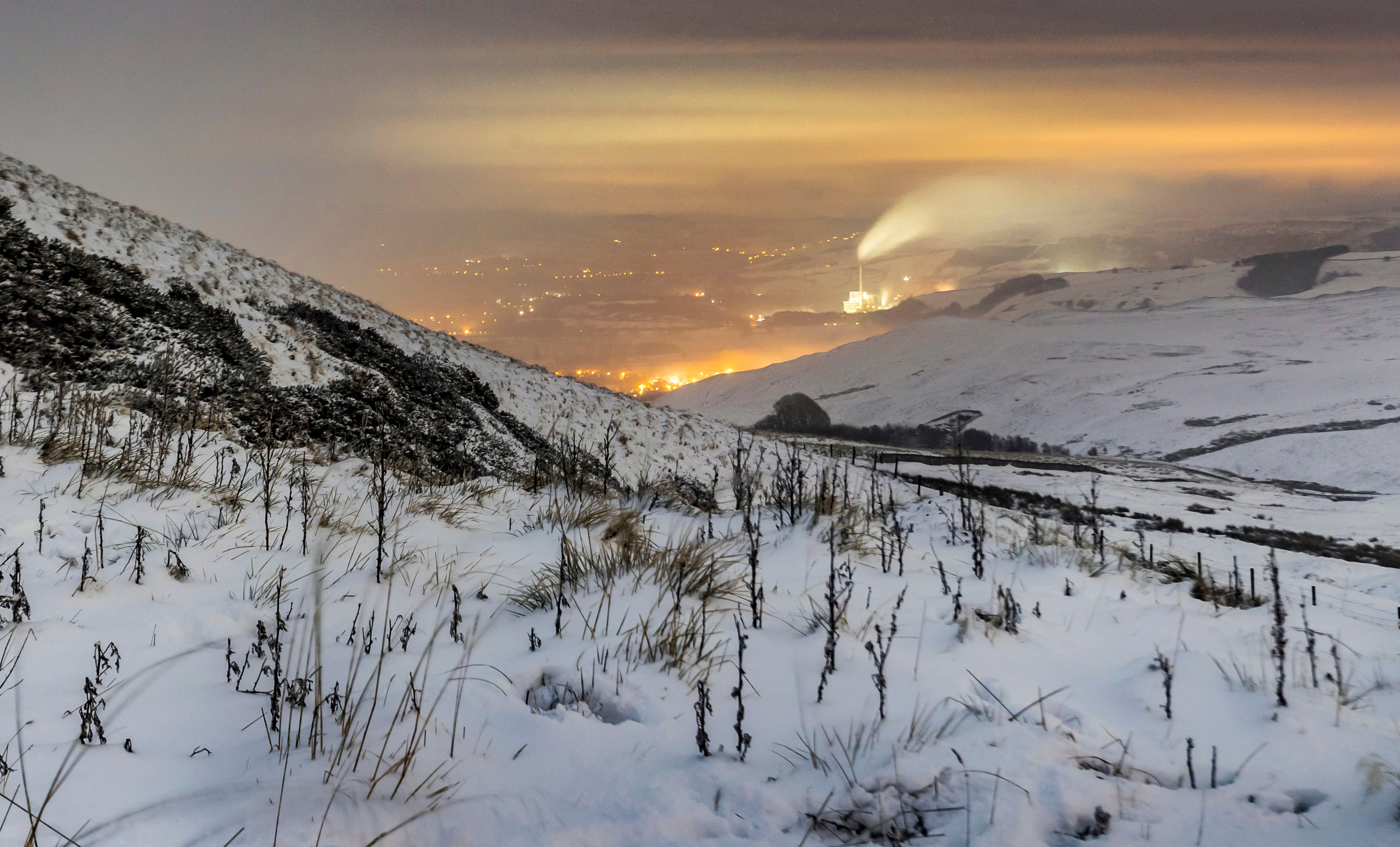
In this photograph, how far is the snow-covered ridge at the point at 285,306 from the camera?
9188mm

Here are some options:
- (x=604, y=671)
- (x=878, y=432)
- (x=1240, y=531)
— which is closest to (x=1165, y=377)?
(x=878, y=432)

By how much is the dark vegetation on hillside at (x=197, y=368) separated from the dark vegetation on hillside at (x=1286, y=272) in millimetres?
97781

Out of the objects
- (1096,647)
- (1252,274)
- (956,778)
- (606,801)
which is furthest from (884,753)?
(1252,274)

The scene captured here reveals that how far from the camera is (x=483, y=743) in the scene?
1.76 metres

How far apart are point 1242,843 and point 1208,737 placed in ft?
2.31

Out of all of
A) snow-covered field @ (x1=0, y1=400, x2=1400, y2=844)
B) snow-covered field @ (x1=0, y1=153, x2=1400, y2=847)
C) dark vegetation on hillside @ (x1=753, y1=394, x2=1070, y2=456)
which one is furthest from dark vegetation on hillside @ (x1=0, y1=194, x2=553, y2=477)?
dark vegetation on hillside @ (x1=753, y1=394, x2=1070, y2=456)

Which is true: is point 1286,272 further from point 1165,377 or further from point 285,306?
point 285,306

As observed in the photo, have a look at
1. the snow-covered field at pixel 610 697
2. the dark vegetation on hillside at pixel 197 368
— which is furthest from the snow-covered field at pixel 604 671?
the dark vegetation on hillside at pixel 197 368

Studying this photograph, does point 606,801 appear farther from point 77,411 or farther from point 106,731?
point 77,411

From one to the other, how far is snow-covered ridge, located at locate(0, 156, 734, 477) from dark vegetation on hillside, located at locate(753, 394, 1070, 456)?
79.2ft

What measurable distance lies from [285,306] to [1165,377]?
51.2 m

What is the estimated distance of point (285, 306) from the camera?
11.9m

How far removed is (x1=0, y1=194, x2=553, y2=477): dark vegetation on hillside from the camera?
6098mm

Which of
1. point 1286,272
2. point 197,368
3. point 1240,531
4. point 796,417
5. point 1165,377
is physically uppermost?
point 1286,272
